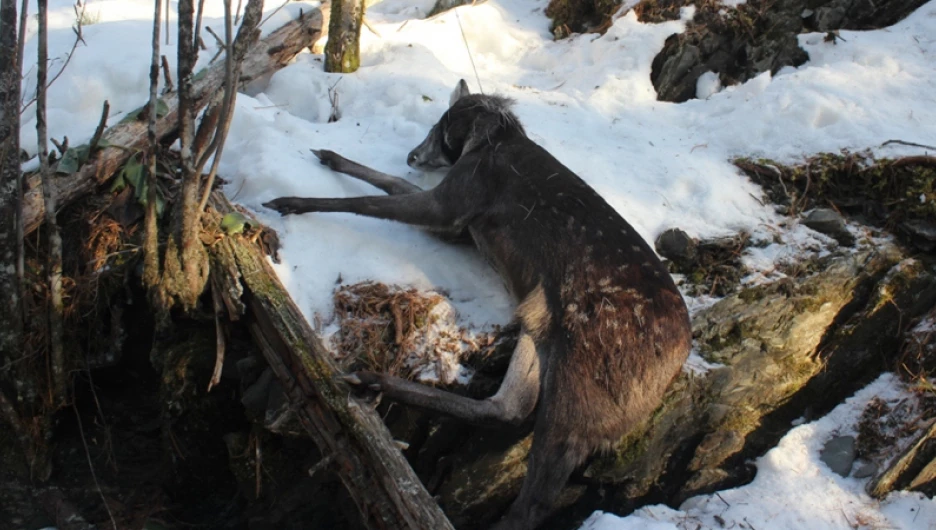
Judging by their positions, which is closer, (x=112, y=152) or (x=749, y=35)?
(x=112, y=152)

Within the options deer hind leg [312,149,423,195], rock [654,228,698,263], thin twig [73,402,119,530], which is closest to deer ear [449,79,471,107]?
deer hind leg [312,149,423,195]

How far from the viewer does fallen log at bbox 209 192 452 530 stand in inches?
120

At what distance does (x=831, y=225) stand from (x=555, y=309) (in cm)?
219

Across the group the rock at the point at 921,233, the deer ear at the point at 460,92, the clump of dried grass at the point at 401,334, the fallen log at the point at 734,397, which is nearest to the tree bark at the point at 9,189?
the clump of dried grass at the point at 401,334

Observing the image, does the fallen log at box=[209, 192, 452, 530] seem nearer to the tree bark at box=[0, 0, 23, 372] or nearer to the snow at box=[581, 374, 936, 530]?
the tree bark at box=[0, 0, 23, 372]

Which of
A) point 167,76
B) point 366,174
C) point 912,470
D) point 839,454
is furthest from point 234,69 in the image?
point 912,470

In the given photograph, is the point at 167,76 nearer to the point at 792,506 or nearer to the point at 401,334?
the point at 401,334

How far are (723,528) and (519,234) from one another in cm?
197

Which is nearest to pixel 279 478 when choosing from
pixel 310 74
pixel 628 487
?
pixel 628 487

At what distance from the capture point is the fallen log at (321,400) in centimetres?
306

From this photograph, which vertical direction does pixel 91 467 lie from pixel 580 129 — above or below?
below

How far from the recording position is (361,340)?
12.8ft

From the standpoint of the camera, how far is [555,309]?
4.04 m

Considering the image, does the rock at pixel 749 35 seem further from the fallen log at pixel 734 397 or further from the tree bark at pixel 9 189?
the tree bark at pixel 9 189
